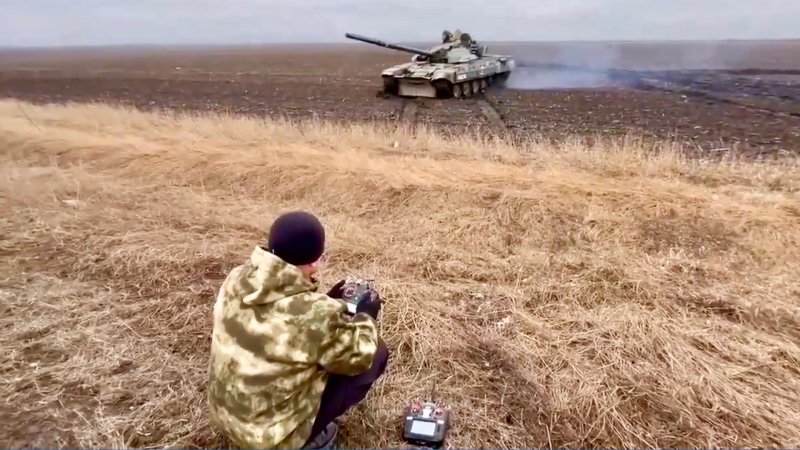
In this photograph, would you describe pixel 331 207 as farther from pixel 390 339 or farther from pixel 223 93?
pixel 223 93

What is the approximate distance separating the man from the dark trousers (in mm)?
124

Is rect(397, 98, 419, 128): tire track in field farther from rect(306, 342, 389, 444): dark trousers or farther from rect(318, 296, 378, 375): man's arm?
rect(318, 296, 378, 375): man's arm

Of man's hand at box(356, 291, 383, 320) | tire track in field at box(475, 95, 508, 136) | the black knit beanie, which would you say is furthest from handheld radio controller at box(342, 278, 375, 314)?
tire track in field at box(475, 95, 508, 136)

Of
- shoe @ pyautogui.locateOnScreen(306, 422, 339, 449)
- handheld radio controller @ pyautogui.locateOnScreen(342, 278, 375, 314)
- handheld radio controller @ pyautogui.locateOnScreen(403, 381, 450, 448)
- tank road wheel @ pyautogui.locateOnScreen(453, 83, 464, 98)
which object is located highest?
handheld radio controller @ pyautogui.locateOnScreen(342, 278, 375, 314)

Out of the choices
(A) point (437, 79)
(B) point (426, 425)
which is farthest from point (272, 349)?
(A) point (437, 79)

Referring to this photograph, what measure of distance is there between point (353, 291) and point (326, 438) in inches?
28.2

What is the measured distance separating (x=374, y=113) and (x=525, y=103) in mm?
4913

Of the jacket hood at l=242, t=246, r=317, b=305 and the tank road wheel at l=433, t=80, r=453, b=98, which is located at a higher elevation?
the jacket hood at l=242, t=246, r=317, b=305

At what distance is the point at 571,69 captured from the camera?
3475cm

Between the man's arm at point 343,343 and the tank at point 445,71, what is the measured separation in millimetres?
16296

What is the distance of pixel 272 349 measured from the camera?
248 centimetres

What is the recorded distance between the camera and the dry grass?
136 inches

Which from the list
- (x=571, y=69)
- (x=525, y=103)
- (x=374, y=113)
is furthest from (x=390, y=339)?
(x=571, y=69)

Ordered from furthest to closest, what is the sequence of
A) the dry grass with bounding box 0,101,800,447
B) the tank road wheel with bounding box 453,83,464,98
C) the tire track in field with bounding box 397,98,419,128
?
the tank road wheel with bounding box 453,83,464,98, the tire track in field with bounding box 397,98,419,128, the dry grass with bounding box 0,101,800,447
